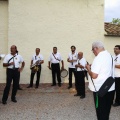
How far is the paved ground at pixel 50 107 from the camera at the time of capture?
673 centimetres

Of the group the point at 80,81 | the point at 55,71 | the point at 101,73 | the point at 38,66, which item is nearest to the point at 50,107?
the point at 80,81

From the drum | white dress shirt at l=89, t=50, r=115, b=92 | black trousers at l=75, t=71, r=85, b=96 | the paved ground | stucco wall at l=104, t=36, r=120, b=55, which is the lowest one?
the paved ground

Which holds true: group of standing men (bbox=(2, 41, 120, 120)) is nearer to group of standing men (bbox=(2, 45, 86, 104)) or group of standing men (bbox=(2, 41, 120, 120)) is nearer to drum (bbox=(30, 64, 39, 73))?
group of standing men (bbox=(2, 45, 86, 104))

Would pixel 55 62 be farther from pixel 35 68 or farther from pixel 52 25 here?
pixel 52 25

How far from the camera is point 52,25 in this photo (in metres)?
13.1

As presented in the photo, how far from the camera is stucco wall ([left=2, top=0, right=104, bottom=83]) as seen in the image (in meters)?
13.0

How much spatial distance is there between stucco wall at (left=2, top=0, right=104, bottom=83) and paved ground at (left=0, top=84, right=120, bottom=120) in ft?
10.1

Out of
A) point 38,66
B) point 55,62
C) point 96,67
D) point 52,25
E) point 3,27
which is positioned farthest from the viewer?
point 3,27

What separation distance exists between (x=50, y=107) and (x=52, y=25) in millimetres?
6132

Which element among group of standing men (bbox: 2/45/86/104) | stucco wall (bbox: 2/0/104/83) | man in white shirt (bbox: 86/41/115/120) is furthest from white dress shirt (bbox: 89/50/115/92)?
stucco wall (bbox: 2/0/104/83)

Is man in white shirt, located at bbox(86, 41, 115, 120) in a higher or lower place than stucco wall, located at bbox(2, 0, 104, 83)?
lower

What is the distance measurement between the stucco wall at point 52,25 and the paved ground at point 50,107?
3.09m

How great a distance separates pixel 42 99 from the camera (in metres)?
9.23

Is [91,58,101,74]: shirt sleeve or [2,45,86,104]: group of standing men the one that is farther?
[2,45,86,104]: group of standing men
